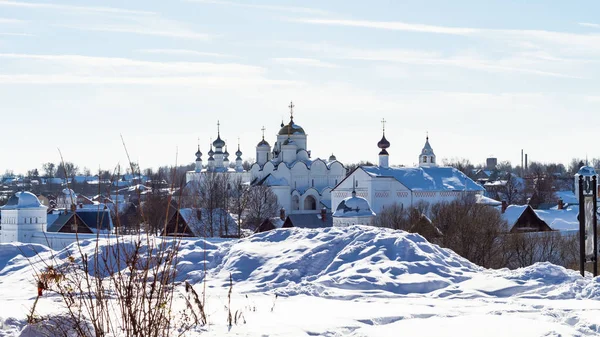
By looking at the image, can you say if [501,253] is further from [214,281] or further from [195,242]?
[214,281]

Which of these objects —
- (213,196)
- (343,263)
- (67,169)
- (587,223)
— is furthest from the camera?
(213,196)

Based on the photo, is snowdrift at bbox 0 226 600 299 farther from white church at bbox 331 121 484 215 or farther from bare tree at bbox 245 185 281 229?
bare tree at bbox 245 185 281 229

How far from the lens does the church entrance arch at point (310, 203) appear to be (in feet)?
156

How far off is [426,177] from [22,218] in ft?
73.0

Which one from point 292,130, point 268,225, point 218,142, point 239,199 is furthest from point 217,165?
point 268,225

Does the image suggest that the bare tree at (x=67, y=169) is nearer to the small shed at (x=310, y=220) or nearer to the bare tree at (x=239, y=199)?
the small shed at (x=310, y=220)

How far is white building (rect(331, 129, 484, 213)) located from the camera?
40406 millimetres

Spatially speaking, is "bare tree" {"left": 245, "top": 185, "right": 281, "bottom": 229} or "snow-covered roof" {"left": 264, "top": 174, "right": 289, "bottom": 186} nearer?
"bare tree" {"left": 245, "top": 185, "right": 281, "bottom": 229}

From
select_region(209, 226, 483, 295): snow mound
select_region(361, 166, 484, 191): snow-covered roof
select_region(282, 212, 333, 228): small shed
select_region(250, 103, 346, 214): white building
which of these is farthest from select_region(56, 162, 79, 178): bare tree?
select_region(250, 103, 346, 214): white building

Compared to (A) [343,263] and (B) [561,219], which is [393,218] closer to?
(B) [561,219]

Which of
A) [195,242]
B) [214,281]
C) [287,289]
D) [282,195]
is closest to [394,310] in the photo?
[287,289]

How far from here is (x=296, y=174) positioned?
48062 millimetres

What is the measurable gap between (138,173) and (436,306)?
228 inches

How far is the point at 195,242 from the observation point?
15.5 m
